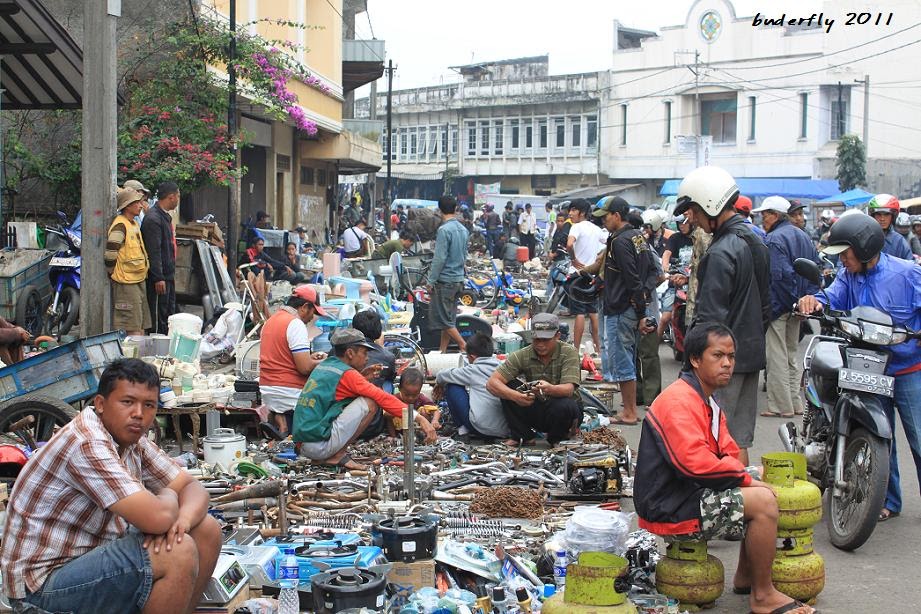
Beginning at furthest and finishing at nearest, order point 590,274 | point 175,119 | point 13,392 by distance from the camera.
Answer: point 175,119
point 590,274
point 13,392

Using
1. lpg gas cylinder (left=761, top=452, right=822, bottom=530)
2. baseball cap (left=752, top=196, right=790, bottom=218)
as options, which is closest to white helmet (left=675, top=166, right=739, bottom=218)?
lpg gas cylinder (left=761, top=452, right=822, bottom=530)

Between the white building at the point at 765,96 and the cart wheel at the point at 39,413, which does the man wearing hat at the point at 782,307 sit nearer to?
the cart wheel at the point at 39,413

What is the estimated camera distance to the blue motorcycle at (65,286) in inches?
511

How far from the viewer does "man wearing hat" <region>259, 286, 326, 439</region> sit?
9.45 meters

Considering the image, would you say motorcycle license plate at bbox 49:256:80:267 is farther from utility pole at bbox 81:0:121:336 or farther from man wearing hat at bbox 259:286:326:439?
man wearing hat at bbox 259:286:326:439

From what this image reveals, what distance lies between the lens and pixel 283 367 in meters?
9.49

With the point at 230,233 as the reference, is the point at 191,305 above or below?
below

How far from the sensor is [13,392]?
8109 millimetres

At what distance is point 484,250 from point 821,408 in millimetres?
29955

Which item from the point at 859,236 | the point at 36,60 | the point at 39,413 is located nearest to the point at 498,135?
the point at 36,60

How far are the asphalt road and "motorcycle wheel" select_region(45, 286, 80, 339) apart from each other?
8.32 m

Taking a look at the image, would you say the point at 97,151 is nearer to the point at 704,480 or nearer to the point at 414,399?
the point at 414,399

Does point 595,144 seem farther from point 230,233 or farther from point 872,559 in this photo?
point 872,559

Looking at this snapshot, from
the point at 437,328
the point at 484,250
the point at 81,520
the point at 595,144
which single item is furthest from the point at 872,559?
the point at 595,144
